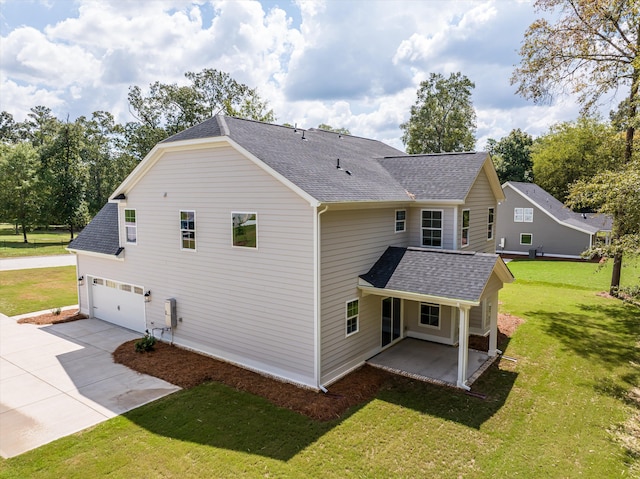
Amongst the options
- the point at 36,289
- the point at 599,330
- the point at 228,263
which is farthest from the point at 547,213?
the point at 36,289

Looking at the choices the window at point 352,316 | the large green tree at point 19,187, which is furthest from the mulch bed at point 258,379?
the large green tree at point 19,187

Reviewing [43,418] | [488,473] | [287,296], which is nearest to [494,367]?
[488,473]

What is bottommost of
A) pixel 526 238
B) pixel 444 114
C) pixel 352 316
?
Answer: pixel 352 316

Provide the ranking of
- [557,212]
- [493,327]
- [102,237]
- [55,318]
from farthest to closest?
[557,212], [55,318], [102,237], [493,327]

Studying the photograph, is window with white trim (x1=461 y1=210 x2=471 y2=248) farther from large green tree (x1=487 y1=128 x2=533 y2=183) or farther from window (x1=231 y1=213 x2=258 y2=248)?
large green tree (x1=487 y1=128 x2=533 y2=183)

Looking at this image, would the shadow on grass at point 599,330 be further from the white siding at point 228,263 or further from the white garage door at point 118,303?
the white garage door at point 118,303

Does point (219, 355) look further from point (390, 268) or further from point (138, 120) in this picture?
point (138, 120)

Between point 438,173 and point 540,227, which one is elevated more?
point 438,173

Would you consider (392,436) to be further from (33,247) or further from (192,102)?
(33,247)
